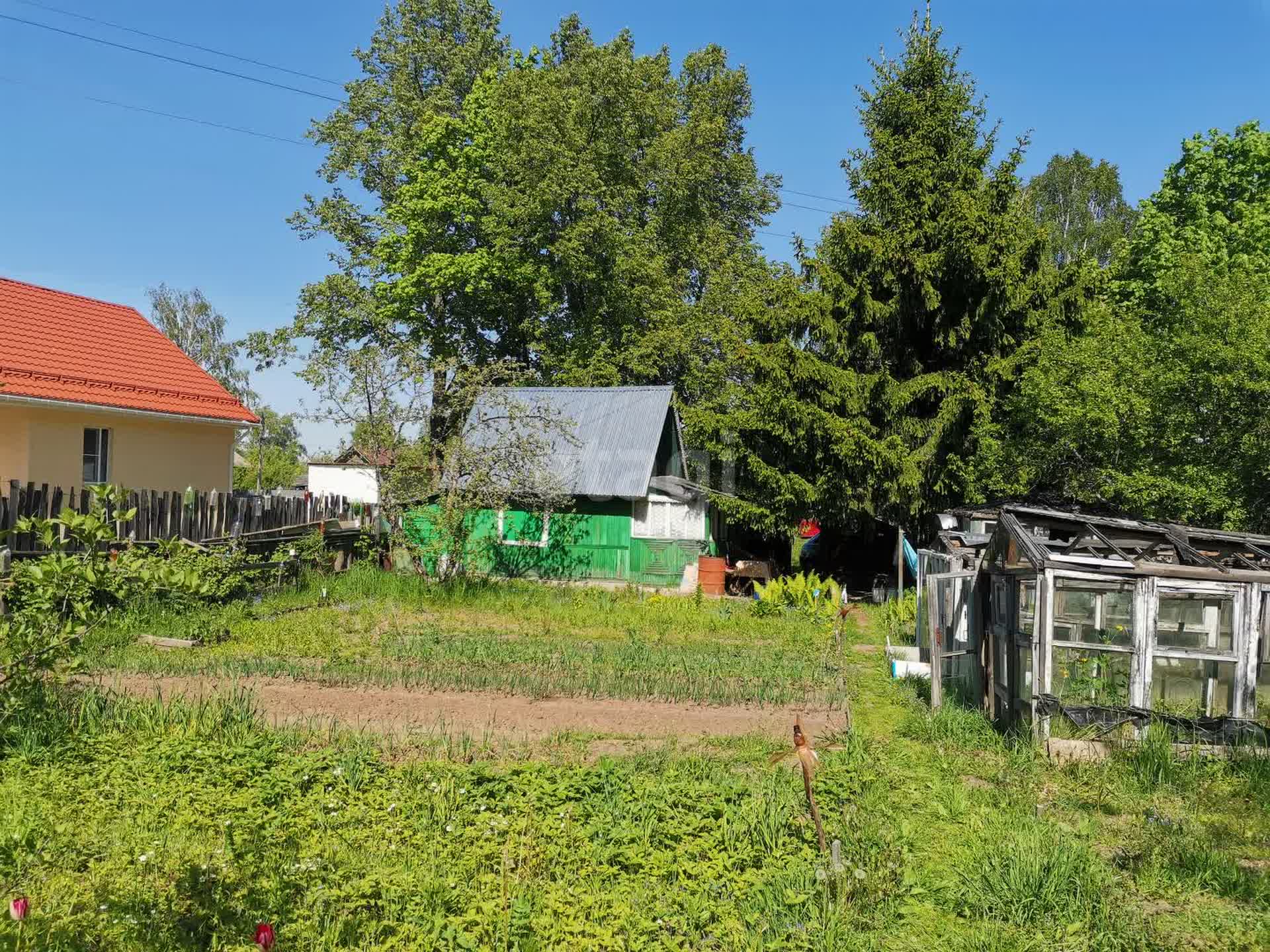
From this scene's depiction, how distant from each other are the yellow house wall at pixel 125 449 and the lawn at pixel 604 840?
13661 mm

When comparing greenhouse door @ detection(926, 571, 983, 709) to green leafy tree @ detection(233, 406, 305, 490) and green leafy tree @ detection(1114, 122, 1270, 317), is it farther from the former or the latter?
green leafy tree @ detection(233, 406, 305, 490)

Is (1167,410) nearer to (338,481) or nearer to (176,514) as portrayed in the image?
(176,514)

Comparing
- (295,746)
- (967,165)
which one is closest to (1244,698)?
(295,746)

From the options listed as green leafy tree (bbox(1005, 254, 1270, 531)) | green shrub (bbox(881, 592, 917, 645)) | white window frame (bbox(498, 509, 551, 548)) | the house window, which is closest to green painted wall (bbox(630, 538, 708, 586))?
white window frame (bbox(498, 509, 551, 548))

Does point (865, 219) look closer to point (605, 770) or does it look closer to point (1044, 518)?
point (1044, 518)

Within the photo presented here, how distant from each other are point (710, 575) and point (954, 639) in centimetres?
1106

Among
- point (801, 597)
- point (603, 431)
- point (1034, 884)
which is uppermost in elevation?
point (603, 431)

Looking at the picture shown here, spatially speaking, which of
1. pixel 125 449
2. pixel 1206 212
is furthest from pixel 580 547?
pixel 1206 212

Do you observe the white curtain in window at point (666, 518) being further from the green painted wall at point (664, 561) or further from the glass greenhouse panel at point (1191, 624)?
the glass greenhouse panel at point (1191, 624)

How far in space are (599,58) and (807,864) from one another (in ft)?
110

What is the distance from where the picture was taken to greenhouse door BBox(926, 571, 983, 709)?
38.0 feet

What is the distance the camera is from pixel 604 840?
6.30m

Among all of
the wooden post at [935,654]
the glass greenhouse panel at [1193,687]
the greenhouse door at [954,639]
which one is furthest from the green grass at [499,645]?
the glass greenhouse panel at [1193,687]

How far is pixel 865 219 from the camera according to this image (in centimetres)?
2381
